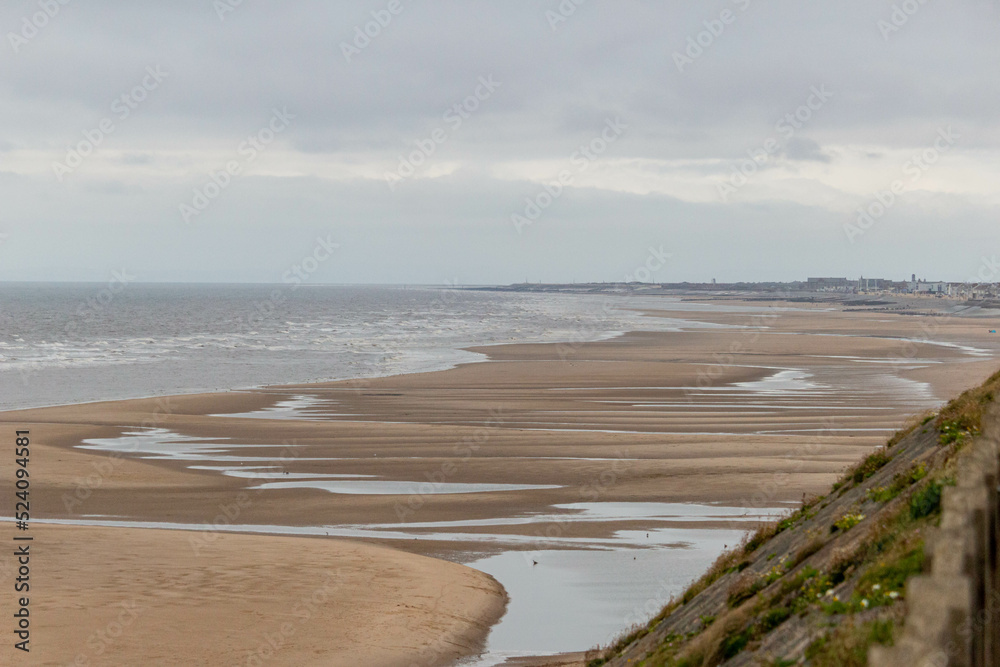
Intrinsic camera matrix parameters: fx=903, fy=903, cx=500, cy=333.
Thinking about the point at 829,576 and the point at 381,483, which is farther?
the point at 381,483

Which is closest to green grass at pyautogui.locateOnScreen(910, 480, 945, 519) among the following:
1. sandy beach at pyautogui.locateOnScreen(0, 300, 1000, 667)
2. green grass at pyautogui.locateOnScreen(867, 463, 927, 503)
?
green grass at pyautogui.locateOnScreen(867, 463, 927, 503)

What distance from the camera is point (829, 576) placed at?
7273 millimetres

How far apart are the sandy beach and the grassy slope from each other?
376 cm

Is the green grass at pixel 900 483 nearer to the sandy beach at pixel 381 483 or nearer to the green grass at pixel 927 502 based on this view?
the green grass at pixel 927 502

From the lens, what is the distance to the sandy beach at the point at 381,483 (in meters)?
12.5

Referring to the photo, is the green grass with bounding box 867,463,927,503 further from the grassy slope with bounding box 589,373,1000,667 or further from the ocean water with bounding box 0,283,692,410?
the ocean water with bounding box 0,283,692,410

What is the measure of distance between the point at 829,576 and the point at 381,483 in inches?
594

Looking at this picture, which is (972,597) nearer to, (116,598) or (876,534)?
(876,534)

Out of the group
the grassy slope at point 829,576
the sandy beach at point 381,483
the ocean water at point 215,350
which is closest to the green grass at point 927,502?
the grassy slope at point 829,576

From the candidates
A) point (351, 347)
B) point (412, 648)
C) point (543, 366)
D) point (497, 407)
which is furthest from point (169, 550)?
point (351, 347)

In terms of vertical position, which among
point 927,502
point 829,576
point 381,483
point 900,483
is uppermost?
point 927,502

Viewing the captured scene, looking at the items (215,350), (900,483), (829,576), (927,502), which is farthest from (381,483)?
(215,350)

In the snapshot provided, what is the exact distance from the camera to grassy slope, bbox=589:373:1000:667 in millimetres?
5957

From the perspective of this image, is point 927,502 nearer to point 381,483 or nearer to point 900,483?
point 900,483
